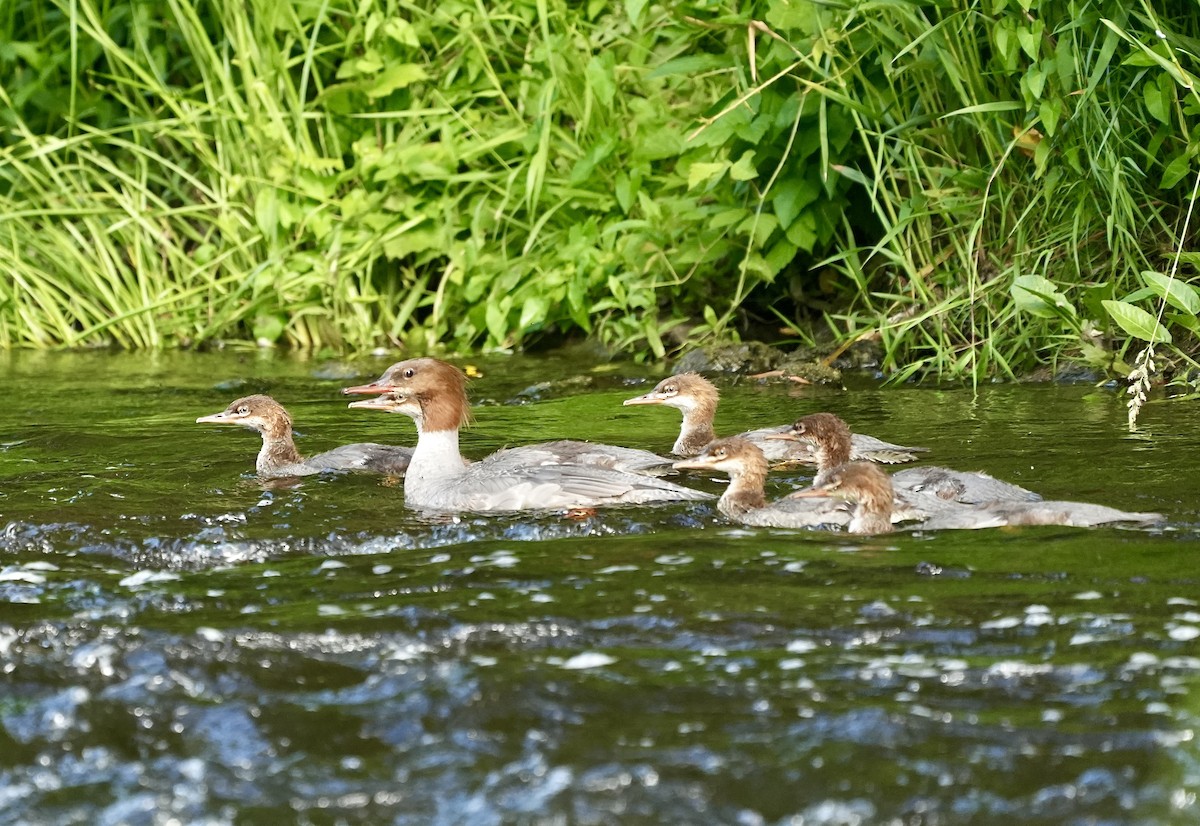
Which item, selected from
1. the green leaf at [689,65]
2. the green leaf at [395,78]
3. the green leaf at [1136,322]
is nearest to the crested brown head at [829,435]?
the green leaf at [1136,322]

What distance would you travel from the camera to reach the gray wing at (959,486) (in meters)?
5.50

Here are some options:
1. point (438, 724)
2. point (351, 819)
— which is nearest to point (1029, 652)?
point (438, 724)

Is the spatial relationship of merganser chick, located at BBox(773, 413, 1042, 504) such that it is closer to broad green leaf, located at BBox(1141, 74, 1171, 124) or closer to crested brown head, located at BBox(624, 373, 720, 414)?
crested brown head, located at BBox(624, 373, 720, 414)

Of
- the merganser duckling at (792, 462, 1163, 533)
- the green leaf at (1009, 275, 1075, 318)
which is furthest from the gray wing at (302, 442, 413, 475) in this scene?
the green leaf at (1009, 275, 1075, 318)

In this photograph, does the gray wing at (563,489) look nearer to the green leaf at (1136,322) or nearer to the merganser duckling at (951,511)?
the merganser duckling at (951,511)

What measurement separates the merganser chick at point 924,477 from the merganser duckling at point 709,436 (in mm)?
225

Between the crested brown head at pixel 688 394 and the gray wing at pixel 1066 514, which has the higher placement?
the crested brown head at pixel 688 394

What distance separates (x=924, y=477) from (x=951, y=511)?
0.38 m

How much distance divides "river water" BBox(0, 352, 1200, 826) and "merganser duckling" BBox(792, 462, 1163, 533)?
0.32 feet

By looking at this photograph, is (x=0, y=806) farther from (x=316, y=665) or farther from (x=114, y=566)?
(x=114, y=566)

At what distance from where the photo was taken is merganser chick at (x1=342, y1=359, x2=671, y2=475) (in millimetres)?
6227

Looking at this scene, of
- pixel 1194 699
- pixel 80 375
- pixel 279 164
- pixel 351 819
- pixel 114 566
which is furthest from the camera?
pixel 279 164

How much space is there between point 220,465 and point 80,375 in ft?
11.0

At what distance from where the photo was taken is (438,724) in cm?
359
